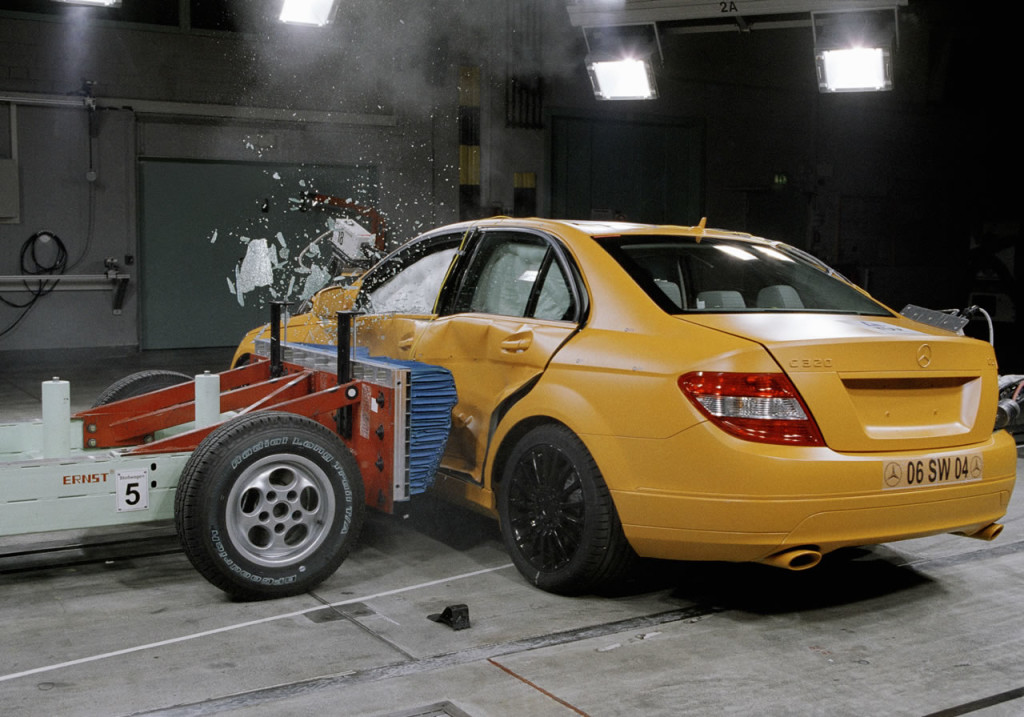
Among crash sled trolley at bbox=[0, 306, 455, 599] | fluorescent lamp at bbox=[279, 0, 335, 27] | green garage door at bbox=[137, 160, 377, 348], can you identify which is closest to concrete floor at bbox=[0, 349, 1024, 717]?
crash sled trolley at bbox=[0, 306, 455, 599]

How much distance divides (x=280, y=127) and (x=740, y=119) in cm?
859

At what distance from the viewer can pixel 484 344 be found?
482 centimetres

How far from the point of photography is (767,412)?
3.76 metres

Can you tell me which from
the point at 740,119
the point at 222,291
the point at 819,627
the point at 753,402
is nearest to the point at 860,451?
the point at 753,402

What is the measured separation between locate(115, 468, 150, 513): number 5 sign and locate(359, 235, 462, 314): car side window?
1633 millimetres

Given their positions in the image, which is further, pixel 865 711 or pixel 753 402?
pixel 753 402

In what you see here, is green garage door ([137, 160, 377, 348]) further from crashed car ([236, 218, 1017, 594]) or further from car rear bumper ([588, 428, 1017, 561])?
car rear bumper ([588, 428, 1017, 561])

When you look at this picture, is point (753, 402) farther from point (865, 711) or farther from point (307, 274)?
point (307, 274)

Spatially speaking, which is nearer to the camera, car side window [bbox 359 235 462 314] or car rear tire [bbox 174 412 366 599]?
car rear tire [bbox 174 412 366 599]

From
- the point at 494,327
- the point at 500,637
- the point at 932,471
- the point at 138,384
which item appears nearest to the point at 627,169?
the point at 138,384

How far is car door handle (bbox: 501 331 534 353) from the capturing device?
4.54 m

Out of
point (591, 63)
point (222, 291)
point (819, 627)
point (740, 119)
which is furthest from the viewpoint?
point (740, 119)

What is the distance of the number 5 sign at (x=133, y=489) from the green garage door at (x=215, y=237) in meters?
10.3

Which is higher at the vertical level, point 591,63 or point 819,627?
point 591,63
